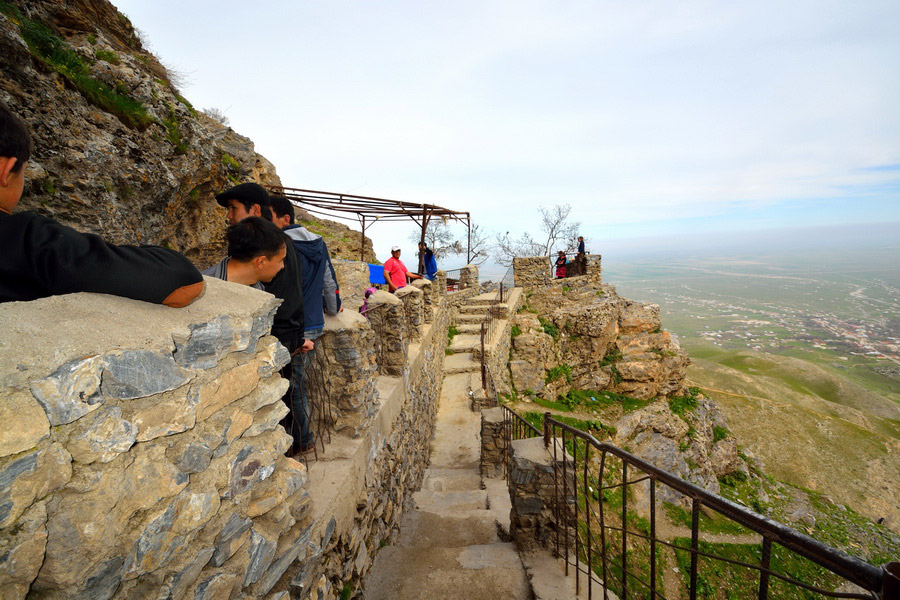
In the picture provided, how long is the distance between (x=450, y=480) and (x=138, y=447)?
5.96 meters

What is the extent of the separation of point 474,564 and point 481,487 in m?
2.58

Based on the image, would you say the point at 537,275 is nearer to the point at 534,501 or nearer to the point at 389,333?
the point at 389,333

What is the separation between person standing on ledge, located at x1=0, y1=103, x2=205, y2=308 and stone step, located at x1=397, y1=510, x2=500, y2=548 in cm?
398

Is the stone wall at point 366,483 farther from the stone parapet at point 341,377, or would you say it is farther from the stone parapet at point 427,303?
the stone parapet at point 427,303

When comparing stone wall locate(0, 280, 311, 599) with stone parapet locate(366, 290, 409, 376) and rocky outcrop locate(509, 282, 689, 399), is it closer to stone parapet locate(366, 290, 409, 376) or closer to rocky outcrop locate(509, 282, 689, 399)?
stone parapet locate(366, 290, 409, 376)

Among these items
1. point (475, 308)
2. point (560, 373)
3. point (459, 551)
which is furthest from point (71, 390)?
point (475, 308)

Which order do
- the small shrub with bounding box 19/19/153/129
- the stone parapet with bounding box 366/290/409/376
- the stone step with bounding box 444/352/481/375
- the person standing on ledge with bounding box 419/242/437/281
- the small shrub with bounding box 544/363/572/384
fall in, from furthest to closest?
1. the small shrub with bounding box 544/363/572/384
2. the person standing on ledge with bounding box 419/242/437/281
3. the stone step with bounding box 444/352/481/375
4. the stone parapet with bounding box 366/290/409/376
5. the small shrub with bounding box 19/19/153/129

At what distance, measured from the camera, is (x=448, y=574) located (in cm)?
346

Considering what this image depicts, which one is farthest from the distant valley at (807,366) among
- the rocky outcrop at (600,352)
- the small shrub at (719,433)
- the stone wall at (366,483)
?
the stone wall at (366,483)

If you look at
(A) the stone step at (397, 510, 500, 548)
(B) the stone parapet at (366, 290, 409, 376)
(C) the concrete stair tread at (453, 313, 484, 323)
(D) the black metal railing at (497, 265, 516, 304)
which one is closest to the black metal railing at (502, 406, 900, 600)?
Result: (A) the stone step at (397, 510, 500, 548)

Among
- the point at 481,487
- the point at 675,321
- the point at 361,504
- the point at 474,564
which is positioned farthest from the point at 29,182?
the point at 675,321

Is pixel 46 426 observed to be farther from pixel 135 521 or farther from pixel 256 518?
pixel 256 518

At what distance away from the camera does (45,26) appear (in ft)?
12.5

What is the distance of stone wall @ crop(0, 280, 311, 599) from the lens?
1.03m
